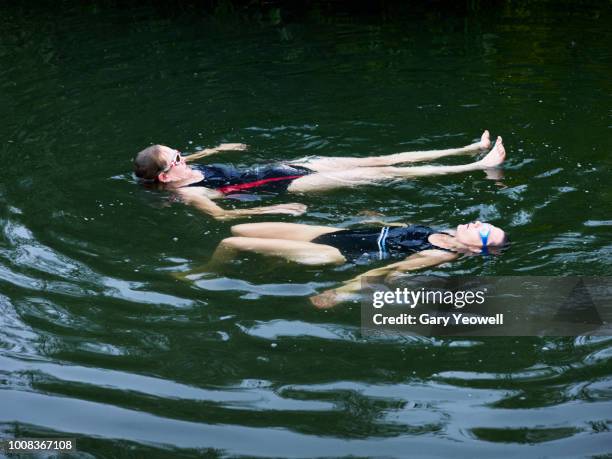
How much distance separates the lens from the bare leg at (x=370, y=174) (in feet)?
28.0

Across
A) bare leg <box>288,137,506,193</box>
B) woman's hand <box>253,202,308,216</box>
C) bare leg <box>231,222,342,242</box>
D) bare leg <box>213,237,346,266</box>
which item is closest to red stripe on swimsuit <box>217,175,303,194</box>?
bare leg <box>288,137,506,193</box>

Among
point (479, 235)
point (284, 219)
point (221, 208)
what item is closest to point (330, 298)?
point (479, 235)

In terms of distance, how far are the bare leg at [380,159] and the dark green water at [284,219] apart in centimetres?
47

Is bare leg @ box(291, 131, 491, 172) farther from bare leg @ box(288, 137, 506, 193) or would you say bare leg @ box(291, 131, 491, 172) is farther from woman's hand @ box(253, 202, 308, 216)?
woman's hand @ box(253, 202, 308, 216)

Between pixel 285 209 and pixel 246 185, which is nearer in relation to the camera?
pixel 285 209

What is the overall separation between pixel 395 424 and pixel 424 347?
37.6 inches

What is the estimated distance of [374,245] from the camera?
715 centimetres

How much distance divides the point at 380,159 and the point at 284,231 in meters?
2.08

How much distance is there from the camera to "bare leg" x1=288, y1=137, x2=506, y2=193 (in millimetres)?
8523

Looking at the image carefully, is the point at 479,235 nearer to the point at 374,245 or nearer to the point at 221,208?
the point at 374,245

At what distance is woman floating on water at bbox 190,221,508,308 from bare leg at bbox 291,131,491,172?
1.63 m

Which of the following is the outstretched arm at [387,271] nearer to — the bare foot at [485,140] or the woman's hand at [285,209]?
the woman's hand at [285,209]

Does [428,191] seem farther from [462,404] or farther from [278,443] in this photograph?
[278,443]

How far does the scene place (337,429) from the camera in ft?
16.6
